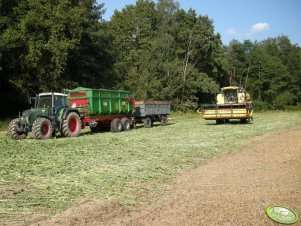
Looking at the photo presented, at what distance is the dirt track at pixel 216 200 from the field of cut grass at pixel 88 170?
17.8 inches

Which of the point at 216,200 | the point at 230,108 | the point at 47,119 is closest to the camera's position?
the point at 216,200

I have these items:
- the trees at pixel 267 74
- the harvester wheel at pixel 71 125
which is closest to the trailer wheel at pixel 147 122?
the harvester wheel at pixel 71 125

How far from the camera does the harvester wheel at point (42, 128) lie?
17.0m

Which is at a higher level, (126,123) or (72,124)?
(72,124)

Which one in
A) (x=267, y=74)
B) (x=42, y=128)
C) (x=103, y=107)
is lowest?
(x=42, y=128)

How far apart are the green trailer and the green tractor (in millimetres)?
954

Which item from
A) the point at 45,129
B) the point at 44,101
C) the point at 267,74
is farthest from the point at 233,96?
the point at 267,74

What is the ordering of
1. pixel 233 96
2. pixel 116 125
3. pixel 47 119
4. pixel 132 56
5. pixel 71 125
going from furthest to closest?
pixel 132 56, pixel 233 96, pixel 116 125, pixel 71 125, pixel 47 119

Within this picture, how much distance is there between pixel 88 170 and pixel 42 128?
27.3 ft

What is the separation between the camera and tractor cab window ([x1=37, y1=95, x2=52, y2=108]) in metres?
18.3

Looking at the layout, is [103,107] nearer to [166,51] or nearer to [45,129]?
[45,129]

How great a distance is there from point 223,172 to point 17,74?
24654 mm

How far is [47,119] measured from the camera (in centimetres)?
1778

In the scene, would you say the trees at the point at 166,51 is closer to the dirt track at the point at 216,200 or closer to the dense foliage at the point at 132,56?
the dense foliage at the point at 132,56
